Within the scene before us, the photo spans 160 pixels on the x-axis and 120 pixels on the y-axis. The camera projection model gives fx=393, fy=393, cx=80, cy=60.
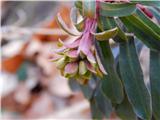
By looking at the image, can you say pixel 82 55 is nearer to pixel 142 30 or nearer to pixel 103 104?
pixel 142 30

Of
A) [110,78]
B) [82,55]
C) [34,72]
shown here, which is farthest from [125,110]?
[34,72]

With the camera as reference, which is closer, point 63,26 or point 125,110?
point 63,26

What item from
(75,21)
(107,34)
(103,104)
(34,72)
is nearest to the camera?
(107,34)

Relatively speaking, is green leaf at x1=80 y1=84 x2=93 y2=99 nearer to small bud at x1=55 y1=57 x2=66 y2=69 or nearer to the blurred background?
small bud at x1=55 y1=57 x2=66 y2=69

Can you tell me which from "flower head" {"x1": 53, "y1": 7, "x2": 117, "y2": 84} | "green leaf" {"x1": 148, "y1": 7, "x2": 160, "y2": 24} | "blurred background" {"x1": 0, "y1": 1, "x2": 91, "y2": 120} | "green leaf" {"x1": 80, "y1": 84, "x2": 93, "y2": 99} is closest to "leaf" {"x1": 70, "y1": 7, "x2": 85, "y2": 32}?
"flower head" {"x1": 53, "y1": 7, "x2": 117, "y2": 84}

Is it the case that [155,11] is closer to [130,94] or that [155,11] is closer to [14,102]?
[130,94]

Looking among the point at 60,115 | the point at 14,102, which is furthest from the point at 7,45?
the point at 60,115
